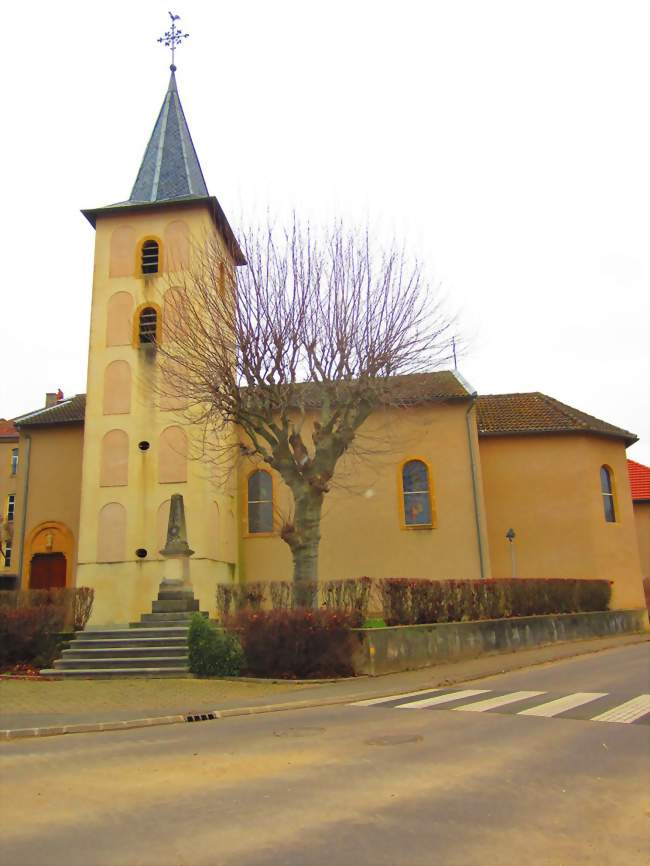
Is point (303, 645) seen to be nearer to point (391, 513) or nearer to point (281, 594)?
point (281, 594)

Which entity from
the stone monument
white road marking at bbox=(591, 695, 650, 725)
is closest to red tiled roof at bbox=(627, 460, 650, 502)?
the stone monument

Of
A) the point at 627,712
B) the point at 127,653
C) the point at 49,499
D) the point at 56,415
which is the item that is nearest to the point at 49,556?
the point at 49,499

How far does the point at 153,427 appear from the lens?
22.5m

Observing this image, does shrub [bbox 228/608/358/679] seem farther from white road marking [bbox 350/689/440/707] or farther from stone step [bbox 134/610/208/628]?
stone step [bbox 134/610/208/628]

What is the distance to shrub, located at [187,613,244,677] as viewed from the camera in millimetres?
14922

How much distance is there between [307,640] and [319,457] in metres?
4.45

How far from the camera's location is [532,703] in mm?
10422

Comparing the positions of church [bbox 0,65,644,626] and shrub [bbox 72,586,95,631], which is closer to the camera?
shrub [bbox 72,586,95,631]

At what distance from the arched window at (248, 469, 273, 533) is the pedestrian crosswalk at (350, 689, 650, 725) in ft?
41.9

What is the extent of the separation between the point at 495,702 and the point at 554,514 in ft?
50.9

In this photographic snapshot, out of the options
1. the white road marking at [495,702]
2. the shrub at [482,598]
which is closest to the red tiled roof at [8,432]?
the shrub at [482,598]

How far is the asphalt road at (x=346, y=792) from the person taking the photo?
4.58m

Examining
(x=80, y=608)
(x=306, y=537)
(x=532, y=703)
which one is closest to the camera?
(x=532, y=703)

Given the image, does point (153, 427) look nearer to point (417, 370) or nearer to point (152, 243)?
point (152, 243)
